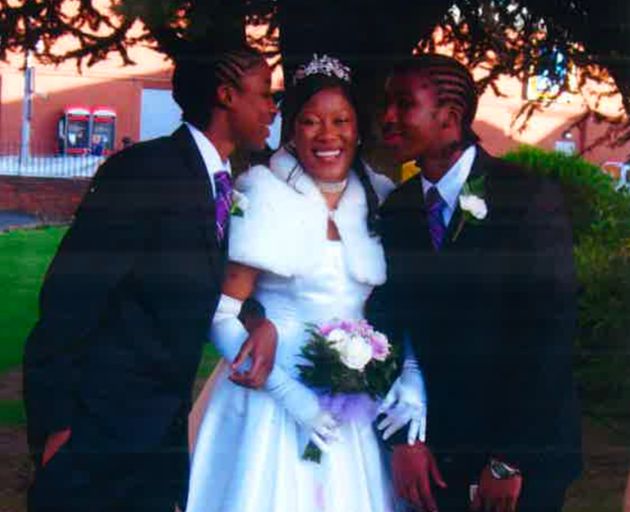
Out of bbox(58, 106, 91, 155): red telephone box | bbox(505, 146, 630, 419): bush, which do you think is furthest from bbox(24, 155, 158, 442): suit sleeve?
bbox(505, 146, 630, 419): bush

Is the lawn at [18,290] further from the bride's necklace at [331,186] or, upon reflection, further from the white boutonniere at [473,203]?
the white boutonniere at [473,203]

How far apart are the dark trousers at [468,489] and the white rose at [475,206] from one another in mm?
578

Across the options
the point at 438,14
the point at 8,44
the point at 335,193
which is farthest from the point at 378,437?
the point at 8,44

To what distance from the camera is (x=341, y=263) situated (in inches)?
95.0

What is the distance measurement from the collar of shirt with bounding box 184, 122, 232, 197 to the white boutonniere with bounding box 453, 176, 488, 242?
544mm

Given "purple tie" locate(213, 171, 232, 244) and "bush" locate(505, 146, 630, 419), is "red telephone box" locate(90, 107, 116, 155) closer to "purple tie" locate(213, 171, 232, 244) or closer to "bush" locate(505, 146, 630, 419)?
"purple tie" locate(213, 171, 232, 244)

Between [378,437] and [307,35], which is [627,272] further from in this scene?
[378,437]

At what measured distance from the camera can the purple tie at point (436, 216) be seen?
2.40m

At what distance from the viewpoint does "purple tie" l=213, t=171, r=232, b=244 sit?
7.61ft

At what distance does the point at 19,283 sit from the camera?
8.67 metres

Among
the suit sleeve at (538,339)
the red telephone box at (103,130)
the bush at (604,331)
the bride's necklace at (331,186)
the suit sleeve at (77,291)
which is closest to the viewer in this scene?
the suit sleeve at (77,291)

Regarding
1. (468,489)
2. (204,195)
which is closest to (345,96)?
(204,195)

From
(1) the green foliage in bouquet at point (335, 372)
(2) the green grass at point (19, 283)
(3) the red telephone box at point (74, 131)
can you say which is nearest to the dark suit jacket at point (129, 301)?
(1) the green foliage in bouquet at point (335, 372)

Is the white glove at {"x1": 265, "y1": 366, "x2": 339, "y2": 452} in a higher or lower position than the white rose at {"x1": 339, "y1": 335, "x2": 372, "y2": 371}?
lower
